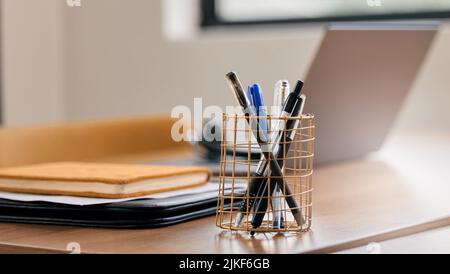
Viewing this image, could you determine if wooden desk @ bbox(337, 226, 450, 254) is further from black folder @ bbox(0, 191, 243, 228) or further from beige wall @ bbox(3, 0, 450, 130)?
beige wall @ bbox(3, 0, 450, 130)

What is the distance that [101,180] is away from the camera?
0.88 m

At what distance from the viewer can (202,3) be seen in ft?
10.5

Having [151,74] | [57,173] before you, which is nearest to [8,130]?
[57,173]

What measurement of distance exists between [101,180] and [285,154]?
227 mm

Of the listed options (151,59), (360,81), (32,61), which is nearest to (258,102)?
(360,81)

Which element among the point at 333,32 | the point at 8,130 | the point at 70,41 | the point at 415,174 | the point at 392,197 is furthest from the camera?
the point at 70,41

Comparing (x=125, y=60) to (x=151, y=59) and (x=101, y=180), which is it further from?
(x=101, y=180)

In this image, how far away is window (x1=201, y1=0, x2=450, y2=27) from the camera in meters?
2.63

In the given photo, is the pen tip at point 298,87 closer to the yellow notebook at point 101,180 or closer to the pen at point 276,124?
the pen at point 276,124

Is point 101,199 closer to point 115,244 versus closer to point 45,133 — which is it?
point 115,244
